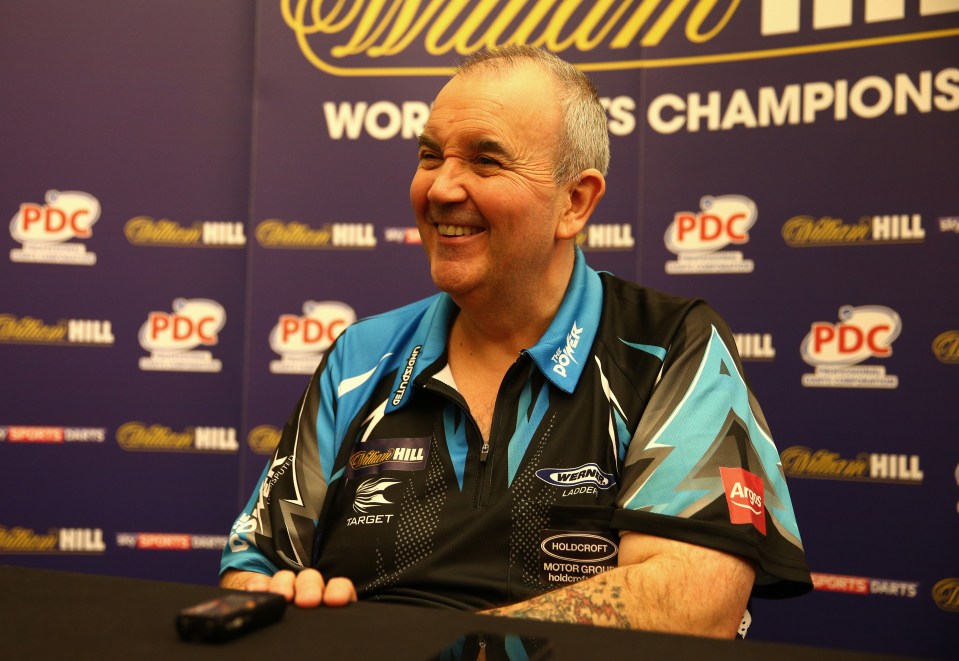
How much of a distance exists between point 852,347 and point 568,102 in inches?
78.5

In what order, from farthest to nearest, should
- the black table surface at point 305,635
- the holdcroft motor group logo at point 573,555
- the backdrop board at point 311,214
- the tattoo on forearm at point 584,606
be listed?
the backdrop board at point 311,214 → the holdcroft motor group logo at point 573,555 → the tattoo on forearm at point 584,606 → the black table surface at point 305,635

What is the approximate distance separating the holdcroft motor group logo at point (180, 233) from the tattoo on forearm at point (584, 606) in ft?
9.76

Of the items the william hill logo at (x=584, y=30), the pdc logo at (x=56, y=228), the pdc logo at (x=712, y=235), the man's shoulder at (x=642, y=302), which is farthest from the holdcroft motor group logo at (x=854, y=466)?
the pdc logo at (x=56, y=228)

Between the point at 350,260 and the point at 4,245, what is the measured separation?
154cm

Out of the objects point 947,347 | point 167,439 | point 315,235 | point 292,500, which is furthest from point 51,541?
point 947,347

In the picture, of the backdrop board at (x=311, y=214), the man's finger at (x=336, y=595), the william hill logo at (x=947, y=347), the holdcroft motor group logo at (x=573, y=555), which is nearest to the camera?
the man's finger at (x=336, y=595)

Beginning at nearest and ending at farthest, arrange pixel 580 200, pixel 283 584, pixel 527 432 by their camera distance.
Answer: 1. pixel 283 584
2. pixel 527 432
3. pixel 580 200

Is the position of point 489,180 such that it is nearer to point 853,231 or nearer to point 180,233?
point 853,231

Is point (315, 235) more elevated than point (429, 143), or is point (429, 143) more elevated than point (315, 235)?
point (315, 235)

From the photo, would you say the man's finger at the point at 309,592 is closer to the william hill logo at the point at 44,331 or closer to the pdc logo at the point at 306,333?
the pdc logo at the point at 306,333

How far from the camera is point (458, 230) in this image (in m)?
1.56

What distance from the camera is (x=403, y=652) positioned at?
643mm

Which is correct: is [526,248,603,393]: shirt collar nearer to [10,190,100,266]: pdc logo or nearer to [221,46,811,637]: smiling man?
[221,46,811,637]: smiling man

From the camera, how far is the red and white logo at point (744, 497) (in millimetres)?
1221
